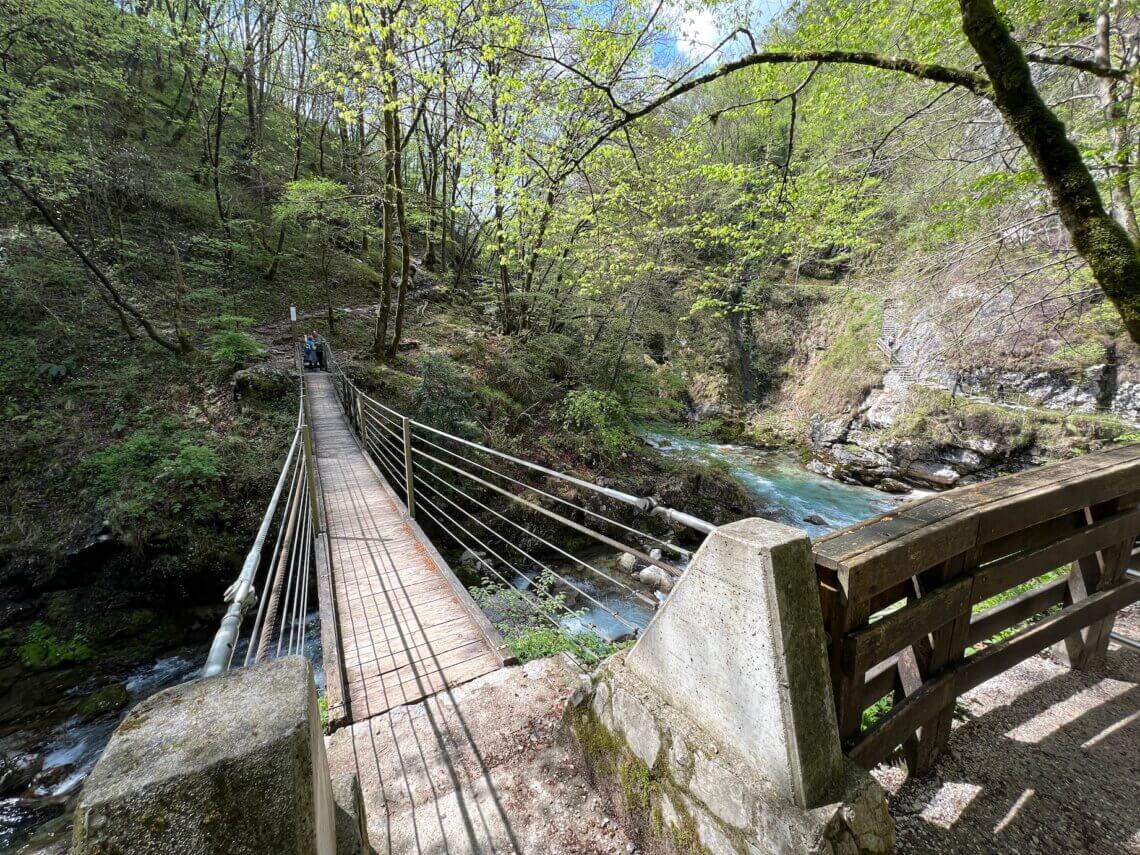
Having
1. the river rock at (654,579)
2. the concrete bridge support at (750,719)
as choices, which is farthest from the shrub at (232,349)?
the concrete bridge support at (750,719)

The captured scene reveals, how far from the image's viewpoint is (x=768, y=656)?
121cm

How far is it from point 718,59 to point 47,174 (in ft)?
43.6

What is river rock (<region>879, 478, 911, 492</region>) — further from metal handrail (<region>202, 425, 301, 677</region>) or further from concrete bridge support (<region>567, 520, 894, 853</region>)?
metal handrail (<region>202, 425, 301, 677</region>)

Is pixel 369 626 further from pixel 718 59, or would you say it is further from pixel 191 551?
pixel 718 59

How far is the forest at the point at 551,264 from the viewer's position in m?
4.20

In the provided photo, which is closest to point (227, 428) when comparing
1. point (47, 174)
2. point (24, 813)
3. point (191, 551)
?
point (191, 551)

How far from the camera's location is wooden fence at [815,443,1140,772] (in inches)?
56.6

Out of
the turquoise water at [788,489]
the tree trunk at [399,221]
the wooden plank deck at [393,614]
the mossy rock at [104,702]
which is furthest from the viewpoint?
the turquoise water at [788,489]

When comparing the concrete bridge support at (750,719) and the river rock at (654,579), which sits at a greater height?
the concrete bridge support at (750,719)

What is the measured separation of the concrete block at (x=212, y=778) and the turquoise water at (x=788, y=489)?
10483 mm

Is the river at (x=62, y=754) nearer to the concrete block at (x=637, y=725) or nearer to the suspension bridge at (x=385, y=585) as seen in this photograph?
the suspension bridge at (x=385, y=585)

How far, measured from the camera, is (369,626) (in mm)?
3367

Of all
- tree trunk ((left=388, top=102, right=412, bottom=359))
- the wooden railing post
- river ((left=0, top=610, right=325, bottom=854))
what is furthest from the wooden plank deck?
tree trunk ((left=388, top=102, right=412, bottom=359))

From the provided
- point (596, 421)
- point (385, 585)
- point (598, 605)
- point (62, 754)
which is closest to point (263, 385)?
point (62, 754)
